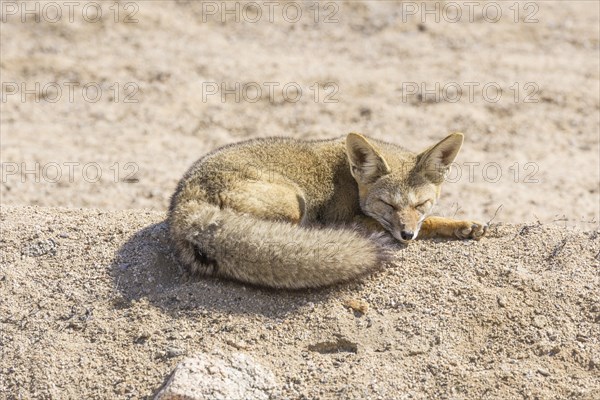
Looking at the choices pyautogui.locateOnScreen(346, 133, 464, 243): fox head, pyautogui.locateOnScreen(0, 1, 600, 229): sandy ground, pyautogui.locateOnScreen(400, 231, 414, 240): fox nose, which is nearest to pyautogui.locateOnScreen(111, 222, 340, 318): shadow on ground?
pyautogui.locateOnScreen(400, 231, 414, 240): fox nose

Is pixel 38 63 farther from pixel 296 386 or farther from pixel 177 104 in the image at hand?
pixel 296 386

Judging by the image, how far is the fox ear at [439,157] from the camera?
679 cm

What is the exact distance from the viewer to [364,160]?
6.94 metres

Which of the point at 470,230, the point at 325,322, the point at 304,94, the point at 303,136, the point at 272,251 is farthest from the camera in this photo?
the point at 304,94

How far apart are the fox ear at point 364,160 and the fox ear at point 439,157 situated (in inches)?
14.0

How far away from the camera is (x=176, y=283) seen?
602cm

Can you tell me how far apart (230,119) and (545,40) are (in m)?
6.39

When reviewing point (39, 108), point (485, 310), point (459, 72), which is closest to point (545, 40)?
point (459, 72)

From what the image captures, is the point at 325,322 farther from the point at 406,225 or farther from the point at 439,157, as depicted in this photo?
the point at 439,157

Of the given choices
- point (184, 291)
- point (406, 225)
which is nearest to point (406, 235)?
point (406, 225)

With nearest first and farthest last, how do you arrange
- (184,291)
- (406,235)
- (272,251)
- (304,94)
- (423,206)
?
1. (272,251)
2. (184,291)
3. (406,235)
4. (423,206)
5. (304,94)

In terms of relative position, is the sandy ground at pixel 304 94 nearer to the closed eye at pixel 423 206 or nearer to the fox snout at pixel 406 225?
the closed eye at pixel 423 206

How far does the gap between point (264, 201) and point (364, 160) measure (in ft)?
3.54

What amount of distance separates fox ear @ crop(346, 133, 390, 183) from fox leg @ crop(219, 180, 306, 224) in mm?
669
